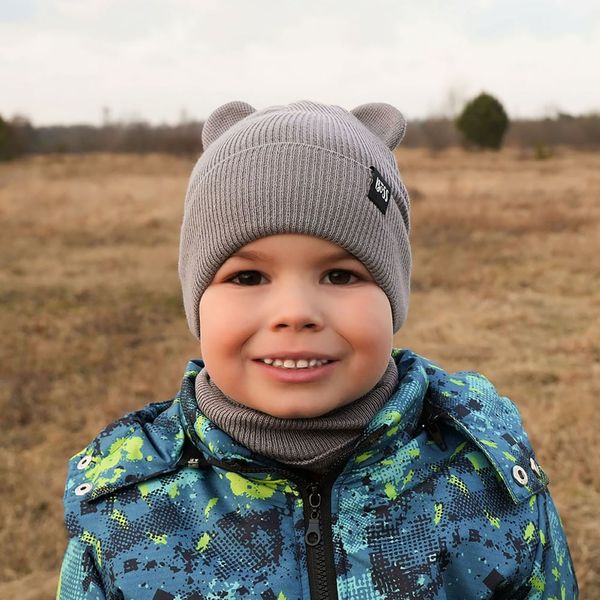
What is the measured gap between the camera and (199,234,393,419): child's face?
1.29 metres

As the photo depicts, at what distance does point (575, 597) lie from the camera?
151cm

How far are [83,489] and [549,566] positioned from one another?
2.87ft

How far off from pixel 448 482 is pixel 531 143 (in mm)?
32157

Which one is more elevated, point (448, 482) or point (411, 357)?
point (411, 357)

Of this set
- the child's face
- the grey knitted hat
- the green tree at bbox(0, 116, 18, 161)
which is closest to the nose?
the child's face

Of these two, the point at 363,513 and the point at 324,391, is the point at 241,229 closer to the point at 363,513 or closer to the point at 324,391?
the point at 324,391

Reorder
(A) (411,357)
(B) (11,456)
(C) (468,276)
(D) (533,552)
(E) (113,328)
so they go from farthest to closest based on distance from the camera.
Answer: (C) (468,276) → (E) (113,328) → (B) (11,456) → (A) (411,357) → (D) (533,552)

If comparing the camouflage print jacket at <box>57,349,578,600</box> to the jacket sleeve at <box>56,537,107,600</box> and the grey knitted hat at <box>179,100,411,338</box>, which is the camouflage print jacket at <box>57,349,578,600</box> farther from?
the grey knitted hat at <box>179,100,411,338</box>

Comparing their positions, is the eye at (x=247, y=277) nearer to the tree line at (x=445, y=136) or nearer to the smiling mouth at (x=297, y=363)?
the smiling mouth at (x=297, y=363)

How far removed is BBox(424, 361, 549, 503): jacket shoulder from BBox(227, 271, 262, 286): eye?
46 centimetres

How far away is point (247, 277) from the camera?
4.54 ft

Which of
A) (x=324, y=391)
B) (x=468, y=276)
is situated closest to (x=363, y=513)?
Answer: (x=324, y=391)

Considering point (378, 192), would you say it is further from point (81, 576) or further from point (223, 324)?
point (81, 576)

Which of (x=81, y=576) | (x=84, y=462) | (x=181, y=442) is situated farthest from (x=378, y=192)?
(x=81, y=576)
